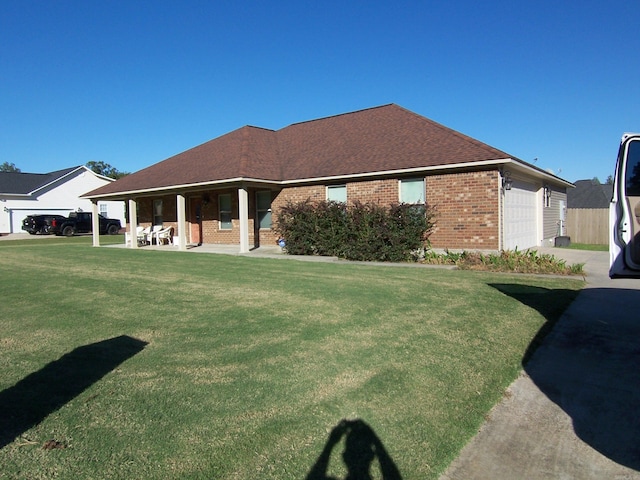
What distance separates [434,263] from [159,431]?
34.4 ft

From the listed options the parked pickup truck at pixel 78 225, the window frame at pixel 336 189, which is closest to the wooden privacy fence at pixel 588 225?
the window frame at pixel 336 189

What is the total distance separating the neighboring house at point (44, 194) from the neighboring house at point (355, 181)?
70.0 feet

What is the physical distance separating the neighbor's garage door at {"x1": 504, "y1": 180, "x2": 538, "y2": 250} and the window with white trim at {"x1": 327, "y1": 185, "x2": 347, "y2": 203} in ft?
17.4

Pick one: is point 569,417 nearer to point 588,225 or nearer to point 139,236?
point 139,236

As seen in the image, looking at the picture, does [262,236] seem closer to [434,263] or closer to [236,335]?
[434,263]

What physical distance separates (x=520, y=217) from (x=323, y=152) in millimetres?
7655

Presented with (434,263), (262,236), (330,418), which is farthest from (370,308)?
(262,236)

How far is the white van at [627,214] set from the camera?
5188 millimetres

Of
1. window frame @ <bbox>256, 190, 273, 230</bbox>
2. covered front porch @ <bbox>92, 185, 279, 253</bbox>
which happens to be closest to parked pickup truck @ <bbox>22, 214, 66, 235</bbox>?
covered front porch @ <bbox>92, 185, 279, 253</bbox>

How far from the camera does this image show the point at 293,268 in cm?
1161

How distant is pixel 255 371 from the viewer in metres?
4.23

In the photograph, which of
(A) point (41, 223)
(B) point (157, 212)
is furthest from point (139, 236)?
(A) point (41, 223)

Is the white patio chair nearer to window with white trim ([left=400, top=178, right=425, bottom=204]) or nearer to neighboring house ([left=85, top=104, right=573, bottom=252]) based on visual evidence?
neighboring house ([left=85, top=104, right=573, bottom=252])

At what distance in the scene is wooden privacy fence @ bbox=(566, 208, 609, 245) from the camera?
23.0 metres
